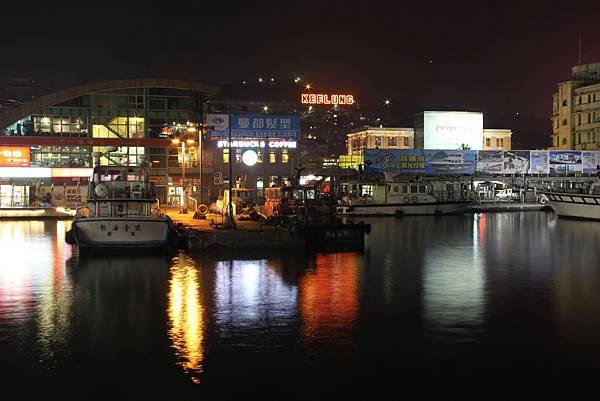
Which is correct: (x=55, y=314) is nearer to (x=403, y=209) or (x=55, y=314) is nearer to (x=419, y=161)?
(x=403, y=209)

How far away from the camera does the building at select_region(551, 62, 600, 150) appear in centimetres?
9819

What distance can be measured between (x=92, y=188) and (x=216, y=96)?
1816 inches

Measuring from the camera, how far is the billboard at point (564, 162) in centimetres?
8675

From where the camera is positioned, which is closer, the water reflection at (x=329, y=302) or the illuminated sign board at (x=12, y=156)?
the water reflection at (x=329, y=302)

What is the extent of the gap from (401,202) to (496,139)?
40503 millimetres

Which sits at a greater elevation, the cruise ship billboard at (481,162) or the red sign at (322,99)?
the red sign at (322,99)

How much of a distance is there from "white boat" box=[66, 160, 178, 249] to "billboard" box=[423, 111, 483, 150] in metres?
68.3

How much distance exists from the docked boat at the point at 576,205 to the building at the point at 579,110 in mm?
35050

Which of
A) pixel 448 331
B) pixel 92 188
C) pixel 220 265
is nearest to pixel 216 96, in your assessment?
pixel 92 188

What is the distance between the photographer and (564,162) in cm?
8706

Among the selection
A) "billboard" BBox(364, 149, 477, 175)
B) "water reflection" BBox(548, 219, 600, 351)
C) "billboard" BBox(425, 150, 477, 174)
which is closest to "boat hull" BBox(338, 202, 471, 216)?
"billboard" BBox(364, 149, 477, 175)

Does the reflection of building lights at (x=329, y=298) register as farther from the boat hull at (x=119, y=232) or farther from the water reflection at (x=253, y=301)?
the boat hull at (x=119, y=232)

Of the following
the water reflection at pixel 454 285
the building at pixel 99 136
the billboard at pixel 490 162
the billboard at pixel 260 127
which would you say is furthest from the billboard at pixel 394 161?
the water reflection at pixel 454 285

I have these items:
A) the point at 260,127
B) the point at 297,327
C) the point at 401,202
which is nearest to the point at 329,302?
the point at 297,327
